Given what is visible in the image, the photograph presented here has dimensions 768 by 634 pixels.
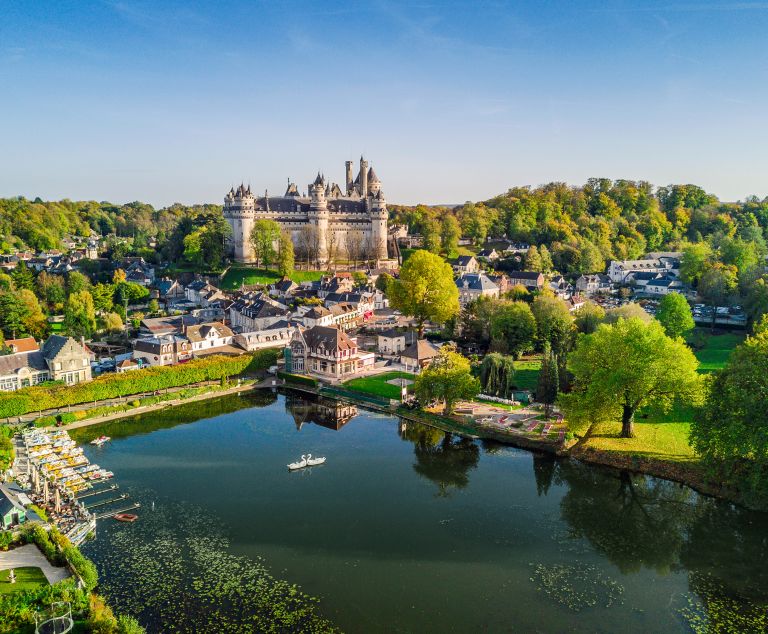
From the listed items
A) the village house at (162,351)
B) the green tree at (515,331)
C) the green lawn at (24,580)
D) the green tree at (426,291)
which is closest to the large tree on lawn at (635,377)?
the green tree at (515,331)

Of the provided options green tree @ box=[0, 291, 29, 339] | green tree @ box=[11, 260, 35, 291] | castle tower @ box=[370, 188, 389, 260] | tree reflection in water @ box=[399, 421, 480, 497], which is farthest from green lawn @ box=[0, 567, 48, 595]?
castle tower @ box=[370, 188, 389, 260]

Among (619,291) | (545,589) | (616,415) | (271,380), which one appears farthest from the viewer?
(619,291)

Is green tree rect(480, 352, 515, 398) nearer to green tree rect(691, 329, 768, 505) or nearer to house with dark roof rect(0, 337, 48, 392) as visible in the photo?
green tree rect(691, 329, 768, 505)

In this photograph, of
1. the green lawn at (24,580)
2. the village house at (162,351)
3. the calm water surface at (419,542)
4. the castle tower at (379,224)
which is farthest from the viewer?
the castle tower at (379,224)

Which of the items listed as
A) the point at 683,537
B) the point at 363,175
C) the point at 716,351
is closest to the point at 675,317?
the point at 716,351

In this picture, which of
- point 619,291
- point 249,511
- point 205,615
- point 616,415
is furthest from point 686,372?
point 619,291

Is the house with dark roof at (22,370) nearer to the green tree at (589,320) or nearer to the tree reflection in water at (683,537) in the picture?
the tree reflection in water at (683,537)

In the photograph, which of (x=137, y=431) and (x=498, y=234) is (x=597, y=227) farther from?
(x=137, y=431)
